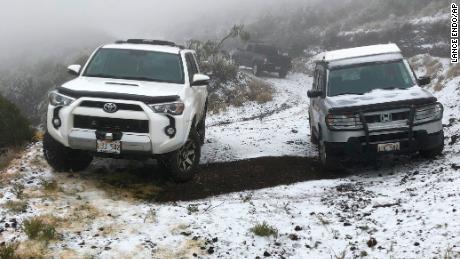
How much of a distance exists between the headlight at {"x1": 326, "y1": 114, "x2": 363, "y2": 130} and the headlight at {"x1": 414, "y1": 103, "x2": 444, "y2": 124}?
0.96m

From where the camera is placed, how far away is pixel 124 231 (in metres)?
5.72

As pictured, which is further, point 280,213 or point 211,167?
point 211,167

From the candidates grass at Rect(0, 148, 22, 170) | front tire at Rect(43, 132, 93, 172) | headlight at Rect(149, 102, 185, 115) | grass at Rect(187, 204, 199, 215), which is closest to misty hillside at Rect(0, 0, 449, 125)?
grass at Rect(0, 148, 22, 170)

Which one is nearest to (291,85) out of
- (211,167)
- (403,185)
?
(211,167)

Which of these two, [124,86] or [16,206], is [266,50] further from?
[16,206]

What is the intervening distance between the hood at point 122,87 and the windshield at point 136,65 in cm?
27

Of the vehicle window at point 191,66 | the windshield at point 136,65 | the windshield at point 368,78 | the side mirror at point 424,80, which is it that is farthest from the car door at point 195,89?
the side mirror at point 424,80

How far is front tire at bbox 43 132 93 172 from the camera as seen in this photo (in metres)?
7.63

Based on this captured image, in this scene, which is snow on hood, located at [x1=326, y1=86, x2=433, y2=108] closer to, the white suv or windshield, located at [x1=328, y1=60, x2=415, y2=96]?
windshield, located at [x1=328, y1=60, x2=415, y2=96]

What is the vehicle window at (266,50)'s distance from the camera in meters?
27.8

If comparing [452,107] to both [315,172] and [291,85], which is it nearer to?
[315,172]

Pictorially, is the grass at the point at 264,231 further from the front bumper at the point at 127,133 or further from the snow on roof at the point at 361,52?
the snow on roof at the point at 361,52

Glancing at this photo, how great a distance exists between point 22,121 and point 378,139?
6807 mm

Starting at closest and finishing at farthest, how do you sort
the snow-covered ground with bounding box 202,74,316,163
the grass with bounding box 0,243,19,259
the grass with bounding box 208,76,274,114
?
the grass with bounding box 0,243,19,259, the snow-covered ground with bounding box 202,74,316,163, the grass with bounding box 208,76,274,114
